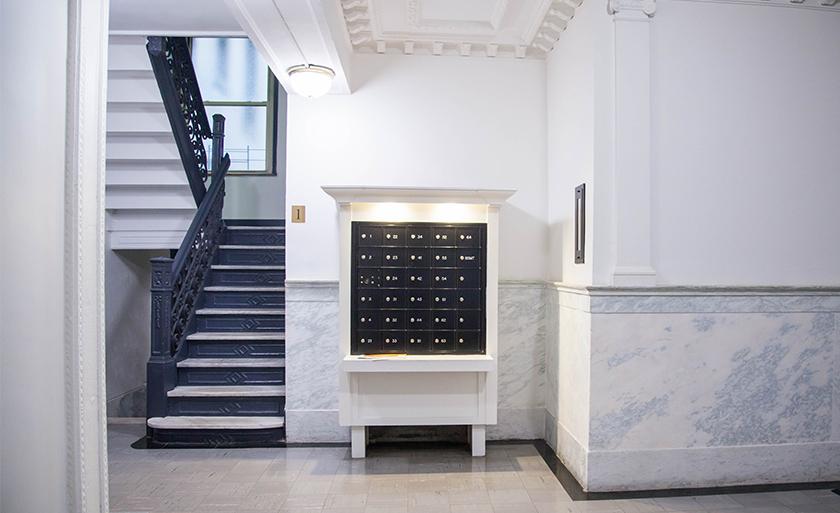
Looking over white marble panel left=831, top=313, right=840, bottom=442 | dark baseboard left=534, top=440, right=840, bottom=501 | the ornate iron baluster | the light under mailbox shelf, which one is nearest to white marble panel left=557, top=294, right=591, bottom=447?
dark baseboard left=534, top=440, right=840, bottom=501

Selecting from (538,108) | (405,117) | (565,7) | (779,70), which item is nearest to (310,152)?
(405,117)

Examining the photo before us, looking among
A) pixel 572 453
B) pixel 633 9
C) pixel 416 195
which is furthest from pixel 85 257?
pixel 633 9

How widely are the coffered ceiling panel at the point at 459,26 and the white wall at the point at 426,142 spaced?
0.32 feet

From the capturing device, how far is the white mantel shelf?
3.37 m

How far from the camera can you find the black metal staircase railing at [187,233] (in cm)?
398

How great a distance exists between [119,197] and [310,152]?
2.23m

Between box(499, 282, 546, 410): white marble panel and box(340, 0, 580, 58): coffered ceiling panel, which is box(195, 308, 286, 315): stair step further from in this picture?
box(340, 0, 580, 58): coffered ceiling panel

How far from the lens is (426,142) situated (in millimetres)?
3947

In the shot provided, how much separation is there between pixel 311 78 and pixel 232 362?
7.89 feet

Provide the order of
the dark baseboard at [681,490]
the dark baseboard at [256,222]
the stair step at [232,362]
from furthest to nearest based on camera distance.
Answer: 1. the dark baseboard at [256,222]
2. the stair step at [232,362]
3. the dark baseboard at [681,490]

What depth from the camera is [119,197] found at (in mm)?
4750

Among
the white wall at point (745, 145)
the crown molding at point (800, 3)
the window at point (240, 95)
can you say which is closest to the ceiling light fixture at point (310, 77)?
the white wall at point (745, 145)

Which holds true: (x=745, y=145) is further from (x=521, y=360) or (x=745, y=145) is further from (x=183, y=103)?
(x=183, y=103)

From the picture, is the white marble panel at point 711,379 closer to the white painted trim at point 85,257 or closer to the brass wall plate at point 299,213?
the brass wall plate at point 299,213
